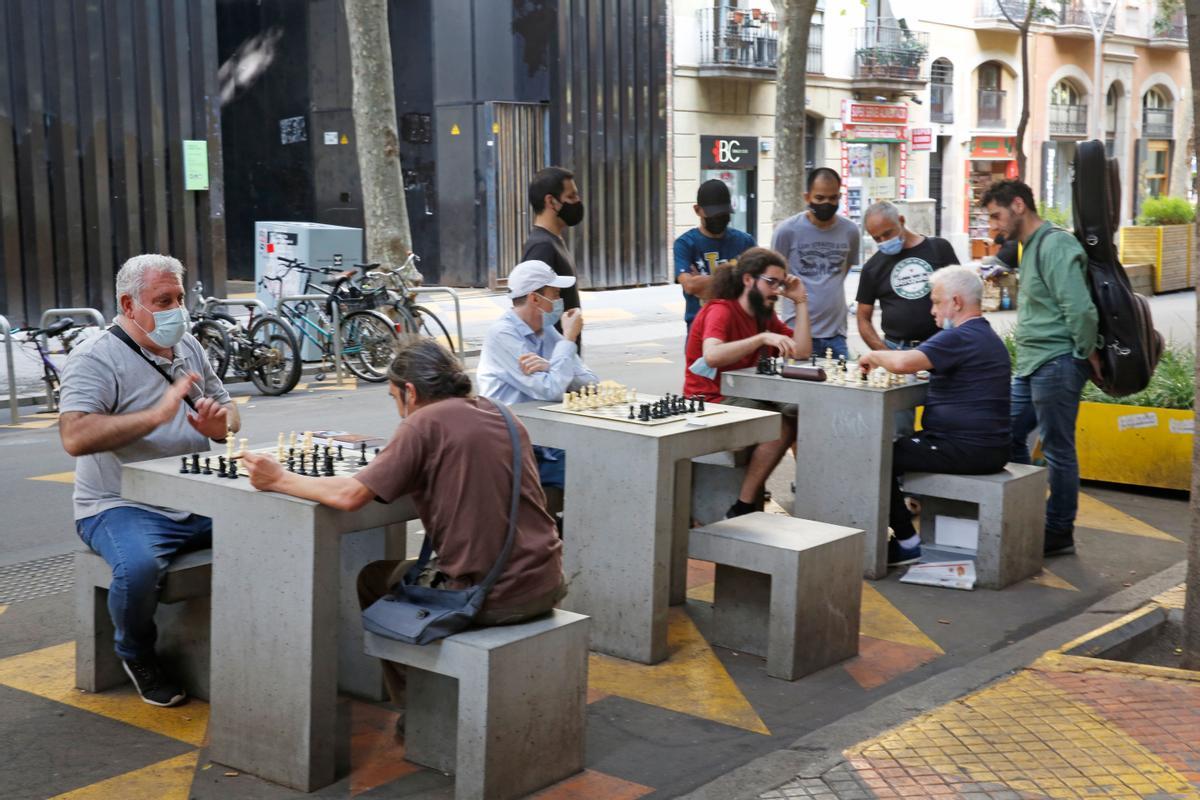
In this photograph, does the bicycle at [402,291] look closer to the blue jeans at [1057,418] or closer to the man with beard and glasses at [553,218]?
the man with beard and glasses at [553,218]

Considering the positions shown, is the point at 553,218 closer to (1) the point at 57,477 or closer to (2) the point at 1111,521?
(2) the point at 1111,521

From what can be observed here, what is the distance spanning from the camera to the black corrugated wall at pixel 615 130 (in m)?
25.5

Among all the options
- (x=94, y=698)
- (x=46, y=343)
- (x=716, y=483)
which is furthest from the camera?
(x=46, y=343)

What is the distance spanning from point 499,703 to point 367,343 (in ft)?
34.3

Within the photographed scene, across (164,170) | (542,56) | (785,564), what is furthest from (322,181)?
(785,564)

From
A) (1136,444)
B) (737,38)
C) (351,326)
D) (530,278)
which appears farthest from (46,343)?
(737,38)

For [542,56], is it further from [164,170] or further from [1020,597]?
[1020,597]

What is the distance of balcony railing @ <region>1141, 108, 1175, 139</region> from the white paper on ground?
44541 mm

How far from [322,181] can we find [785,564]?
23.1 m

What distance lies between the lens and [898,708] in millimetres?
5312

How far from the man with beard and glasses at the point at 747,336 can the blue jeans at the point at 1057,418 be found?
125 centimetres

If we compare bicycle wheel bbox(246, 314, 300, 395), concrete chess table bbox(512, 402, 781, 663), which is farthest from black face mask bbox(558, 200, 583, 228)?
bicycle wheel bbox(246, 314, 300, 395)

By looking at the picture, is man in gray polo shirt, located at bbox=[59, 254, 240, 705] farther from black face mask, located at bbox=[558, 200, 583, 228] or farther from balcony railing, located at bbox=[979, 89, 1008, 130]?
balcony railing, located at bbox=[979, 89, 1008, 130]

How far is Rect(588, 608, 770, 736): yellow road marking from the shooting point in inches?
208
